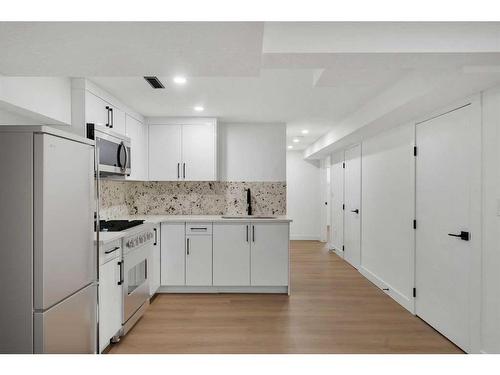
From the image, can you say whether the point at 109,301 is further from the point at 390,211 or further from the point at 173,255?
the point at 390,211

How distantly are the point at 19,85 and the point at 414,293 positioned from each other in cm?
386

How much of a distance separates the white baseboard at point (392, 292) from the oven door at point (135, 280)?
274 cm

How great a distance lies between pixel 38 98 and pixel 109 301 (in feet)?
5.22

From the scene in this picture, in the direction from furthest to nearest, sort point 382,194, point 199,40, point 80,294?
point 382,194 < point 80,294 < point 199,40

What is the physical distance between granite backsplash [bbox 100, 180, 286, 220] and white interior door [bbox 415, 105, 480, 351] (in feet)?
7.14

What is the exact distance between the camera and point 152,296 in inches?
154

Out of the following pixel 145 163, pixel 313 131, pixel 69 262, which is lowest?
pixel 69 262

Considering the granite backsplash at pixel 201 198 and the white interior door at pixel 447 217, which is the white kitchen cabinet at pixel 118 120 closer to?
the granite backsplash at pixel 201 198

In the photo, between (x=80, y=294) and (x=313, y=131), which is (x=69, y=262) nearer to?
(x=80, y=294)

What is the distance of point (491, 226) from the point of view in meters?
2.29

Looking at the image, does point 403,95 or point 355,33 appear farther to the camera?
point 403,95

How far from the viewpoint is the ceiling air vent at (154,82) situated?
2.82 meters

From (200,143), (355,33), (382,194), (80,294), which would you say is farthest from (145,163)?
(355,33)

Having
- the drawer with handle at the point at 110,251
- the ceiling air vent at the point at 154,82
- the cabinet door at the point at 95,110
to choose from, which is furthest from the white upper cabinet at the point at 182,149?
the drawer with handle at the point at 110,251
